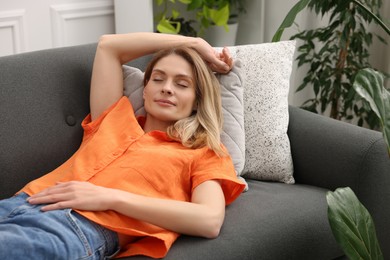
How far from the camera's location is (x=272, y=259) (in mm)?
1802

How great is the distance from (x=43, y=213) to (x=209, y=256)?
42cm

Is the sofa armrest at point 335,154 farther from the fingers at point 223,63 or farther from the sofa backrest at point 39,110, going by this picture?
the sofa backrest at point 39,110

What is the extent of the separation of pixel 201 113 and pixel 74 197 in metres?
0.46

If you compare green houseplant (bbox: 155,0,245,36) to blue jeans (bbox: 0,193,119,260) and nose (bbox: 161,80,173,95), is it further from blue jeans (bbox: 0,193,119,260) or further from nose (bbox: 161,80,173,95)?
blue jeans (bbox: 0,193,119,260)

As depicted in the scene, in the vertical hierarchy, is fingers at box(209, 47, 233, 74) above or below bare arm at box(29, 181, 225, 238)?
above

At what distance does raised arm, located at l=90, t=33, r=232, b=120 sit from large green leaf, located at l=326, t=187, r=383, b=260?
0.67 meters

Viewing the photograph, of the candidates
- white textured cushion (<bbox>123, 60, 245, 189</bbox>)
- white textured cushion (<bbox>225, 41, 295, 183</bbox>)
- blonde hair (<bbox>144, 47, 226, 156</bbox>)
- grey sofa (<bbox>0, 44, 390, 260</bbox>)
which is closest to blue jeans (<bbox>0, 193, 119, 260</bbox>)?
grey sofa (<bbox>0, 44, 390, 260</bbox>)

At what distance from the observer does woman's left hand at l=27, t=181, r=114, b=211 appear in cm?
164

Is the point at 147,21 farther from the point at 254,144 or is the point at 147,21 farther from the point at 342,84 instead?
the point at 254,144

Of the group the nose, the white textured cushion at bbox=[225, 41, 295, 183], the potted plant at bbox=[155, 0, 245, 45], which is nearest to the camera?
the nose

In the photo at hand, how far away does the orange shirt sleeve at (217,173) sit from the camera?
1.77 m

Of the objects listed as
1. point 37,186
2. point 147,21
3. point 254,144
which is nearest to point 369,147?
point 254,144

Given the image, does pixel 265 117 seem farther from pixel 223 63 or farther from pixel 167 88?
pixel 167 88

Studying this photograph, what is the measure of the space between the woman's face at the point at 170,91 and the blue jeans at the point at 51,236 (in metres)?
0.40
